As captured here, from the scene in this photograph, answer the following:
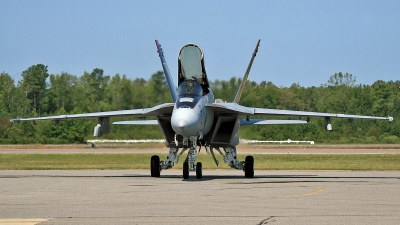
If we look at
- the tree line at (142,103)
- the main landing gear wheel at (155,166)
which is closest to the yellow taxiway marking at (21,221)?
the main landing gear wheel at (155,166)

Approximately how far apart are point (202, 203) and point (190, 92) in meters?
8.13

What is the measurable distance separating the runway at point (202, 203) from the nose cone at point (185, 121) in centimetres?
171

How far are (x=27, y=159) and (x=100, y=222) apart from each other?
29.7m

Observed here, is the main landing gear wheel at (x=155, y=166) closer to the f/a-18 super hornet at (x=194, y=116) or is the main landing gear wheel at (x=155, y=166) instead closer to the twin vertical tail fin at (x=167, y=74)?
the f/a-18 super hornet at (x=194, y=116)

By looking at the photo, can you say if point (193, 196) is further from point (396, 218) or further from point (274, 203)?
point (396, 218)

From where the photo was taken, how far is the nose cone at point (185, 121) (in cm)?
1844

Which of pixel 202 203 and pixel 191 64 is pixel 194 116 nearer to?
pixel 191 64

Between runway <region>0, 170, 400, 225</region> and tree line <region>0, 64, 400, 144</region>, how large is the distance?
10923 millimetres

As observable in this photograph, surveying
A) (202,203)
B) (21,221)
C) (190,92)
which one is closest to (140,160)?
(190,92)

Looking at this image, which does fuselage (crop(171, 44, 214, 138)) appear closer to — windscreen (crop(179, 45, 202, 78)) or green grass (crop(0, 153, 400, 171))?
windscreen (crop(179, 45, 202, 78))

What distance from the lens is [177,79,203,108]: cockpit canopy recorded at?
19.5 metres

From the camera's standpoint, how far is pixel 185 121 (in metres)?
18.4

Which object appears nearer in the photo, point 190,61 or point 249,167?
point 190,61

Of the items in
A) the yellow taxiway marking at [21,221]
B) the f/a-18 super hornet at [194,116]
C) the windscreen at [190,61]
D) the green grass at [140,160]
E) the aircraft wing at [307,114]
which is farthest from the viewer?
the green grass at [140,160]
